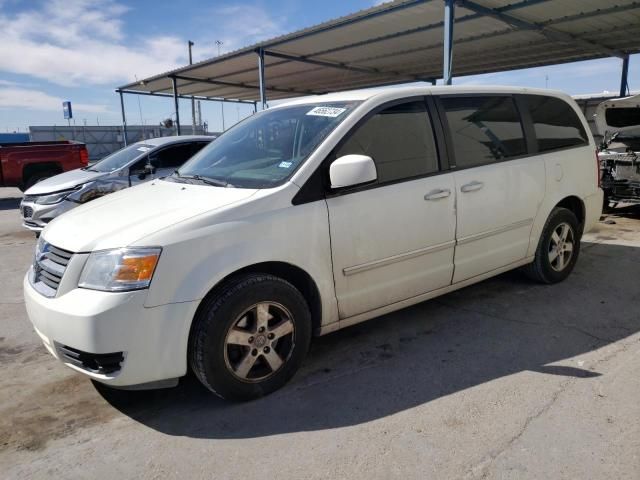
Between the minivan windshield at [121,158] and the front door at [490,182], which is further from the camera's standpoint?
the minivan windshield at [121,158]

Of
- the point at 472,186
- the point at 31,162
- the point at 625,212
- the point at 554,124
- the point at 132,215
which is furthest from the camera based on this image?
the point at 31,162

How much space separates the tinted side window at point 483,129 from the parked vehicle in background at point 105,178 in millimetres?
5091

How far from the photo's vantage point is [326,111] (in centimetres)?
342

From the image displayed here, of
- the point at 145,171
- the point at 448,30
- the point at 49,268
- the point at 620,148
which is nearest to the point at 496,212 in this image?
the point at 49,268

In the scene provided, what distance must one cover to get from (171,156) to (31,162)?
6.91 m

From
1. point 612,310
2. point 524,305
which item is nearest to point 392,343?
point 524,305

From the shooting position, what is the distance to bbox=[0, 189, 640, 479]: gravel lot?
2342mm

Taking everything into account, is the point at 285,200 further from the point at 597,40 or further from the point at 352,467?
the point at 597,40

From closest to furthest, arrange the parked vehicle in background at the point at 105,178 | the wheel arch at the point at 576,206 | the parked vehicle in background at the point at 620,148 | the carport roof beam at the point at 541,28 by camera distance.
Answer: the wheel arch at the point at 576,206 < the parked vehicle in background at the point at 105,178 < the parked vehicle in background at the point at 620,148 < the carport roof beam at the point at 541,28

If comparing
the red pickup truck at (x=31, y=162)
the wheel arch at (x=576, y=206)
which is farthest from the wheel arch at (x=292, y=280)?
the red pickup truck at (x=31, y=162)

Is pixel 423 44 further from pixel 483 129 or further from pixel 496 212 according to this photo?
pixel 496 212

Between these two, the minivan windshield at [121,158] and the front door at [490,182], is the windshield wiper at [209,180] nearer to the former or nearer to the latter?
the front door at [490,182]

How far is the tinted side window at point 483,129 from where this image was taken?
3730mm

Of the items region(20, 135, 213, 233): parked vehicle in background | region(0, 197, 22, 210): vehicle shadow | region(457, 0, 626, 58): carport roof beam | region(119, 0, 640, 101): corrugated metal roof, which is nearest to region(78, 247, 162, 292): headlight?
region(20, 135, 213, 233): parked vehicle in background
